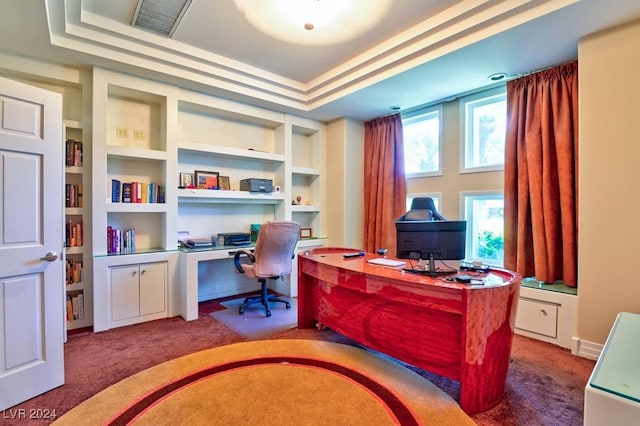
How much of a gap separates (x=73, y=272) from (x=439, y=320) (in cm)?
346

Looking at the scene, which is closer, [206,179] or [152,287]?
[152,287]

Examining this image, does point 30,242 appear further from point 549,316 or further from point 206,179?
point 549,316

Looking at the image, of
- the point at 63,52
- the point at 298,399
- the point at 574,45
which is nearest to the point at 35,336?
the point at 298,399

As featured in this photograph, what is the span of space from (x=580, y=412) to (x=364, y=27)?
3281mm

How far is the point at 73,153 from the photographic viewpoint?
3.05m

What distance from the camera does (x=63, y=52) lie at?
277 cm

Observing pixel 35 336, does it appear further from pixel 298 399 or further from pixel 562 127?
pixel 562 127

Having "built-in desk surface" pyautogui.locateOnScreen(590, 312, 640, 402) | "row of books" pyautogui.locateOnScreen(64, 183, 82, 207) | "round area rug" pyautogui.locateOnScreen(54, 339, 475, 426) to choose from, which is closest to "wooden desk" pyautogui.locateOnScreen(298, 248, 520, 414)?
"round area rug" pyautogui.locateOnScreen(54, 339, 475, 426)

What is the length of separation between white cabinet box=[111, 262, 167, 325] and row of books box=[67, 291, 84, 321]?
34 centimetres

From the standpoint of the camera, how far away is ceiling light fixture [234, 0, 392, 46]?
97.9 inches

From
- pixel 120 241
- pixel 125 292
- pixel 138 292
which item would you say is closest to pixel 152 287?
pixel 138 292

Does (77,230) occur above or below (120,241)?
above

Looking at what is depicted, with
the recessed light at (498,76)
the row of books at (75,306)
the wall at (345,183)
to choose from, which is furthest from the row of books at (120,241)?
the recessed light at (498,76)

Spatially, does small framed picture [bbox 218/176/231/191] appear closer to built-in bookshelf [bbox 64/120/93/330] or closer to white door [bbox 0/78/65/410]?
built-in bookshelf [bbox 64/120/93/330]
